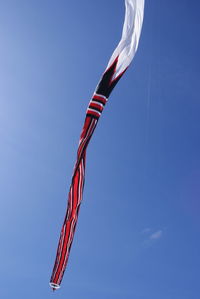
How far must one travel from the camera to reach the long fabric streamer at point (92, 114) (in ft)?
31.7

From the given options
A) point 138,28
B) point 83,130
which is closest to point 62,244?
point 83,130

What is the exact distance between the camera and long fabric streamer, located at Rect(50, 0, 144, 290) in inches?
380

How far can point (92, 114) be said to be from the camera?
10.4 metres

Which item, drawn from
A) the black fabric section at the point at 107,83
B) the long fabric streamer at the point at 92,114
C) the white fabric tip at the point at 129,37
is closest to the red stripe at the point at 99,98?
the long fabric streamer at the point at 92,114

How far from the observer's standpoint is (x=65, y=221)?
9.62 m

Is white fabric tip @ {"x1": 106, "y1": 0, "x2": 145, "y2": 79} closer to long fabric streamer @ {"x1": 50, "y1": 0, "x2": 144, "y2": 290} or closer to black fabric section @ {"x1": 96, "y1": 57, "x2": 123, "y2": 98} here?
long fabric streamer @ {"x1": 50, "y1": 0, "x2": 144, "y2": 290}

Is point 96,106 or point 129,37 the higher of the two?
point 129,37

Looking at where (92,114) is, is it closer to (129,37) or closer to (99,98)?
(99,98)

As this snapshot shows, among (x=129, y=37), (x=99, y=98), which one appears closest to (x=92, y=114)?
(x=99, y=98)

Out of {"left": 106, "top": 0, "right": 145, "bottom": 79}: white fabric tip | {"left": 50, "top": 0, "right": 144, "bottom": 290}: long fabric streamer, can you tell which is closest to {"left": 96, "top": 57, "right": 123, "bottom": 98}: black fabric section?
{"left": 50, "top": 0, "right": 144, "bottom": 290}: long fabric streamer

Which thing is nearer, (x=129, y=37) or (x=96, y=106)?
(x=96, y=106)

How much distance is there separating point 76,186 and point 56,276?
2263 mm

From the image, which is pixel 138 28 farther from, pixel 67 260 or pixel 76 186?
pixel 67 260

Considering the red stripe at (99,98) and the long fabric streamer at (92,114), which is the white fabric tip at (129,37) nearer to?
the long fabric streamer at (92,114)
